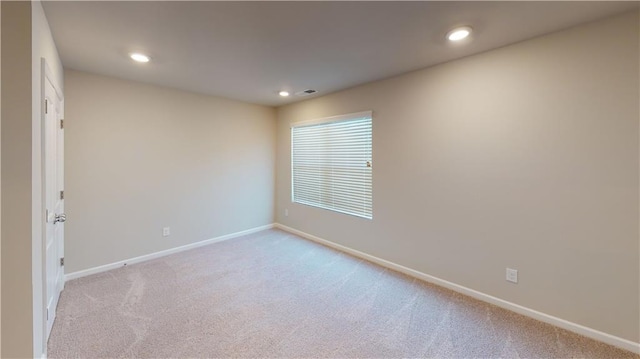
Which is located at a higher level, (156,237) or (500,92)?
(500,92)

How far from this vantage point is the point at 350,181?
3.91m

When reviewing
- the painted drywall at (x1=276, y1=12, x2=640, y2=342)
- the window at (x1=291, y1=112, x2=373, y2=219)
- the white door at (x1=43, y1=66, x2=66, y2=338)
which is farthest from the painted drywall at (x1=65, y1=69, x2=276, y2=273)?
the painted drywall at (x1=276, y1=12, x2=640, y2=342)

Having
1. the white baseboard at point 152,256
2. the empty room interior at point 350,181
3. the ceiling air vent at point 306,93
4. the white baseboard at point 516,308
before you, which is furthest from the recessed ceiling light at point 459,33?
the white baseboard at point 152,256

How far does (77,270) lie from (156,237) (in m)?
0.85

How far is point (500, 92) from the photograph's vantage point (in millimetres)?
2418

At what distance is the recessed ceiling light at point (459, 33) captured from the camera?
81.7 inches

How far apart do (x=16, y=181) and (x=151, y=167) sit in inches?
85.3

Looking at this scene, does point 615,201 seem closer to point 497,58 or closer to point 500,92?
point 500,92

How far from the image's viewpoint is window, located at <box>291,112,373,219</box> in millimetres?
3684

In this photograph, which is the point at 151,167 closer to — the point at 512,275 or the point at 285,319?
the point at 285,319

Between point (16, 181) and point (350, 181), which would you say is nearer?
point (16, 181)

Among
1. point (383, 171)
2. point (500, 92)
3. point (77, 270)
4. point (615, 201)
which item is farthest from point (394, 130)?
point (77, 270)

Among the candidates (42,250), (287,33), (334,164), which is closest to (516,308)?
(334,164)

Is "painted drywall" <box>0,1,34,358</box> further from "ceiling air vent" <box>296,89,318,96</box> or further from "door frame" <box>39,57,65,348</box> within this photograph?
"ceiling air vent" <box>296,89,318,96</box>
